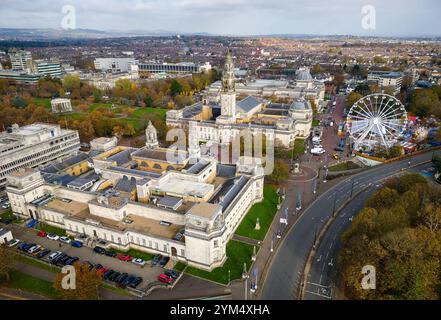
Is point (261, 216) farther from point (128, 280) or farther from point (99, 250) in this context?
point (99, 250)

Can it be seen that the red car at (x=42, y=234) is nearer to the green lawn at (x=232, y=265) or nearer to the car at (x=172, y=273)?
the car at (x=172, y=273)

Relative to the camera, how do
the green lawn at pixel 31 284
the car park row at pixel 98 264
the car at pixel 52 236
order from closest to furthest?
1. the green lawn at pixel 31 284
2. the car park row at pixel 98 264
3. the car at pixel 52 236

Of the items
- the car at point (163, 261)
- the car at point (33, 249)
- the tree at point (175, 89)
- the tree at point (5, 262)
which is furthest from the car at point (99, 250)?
the tree at point (175, 89)

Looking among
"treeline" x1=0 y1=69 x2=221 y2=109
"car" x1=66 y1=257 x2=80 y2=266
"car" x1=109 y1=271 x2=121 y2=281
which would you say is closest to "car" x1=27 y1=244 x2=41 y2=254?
"car" x1=66 y1=257 x2=80 y2=266

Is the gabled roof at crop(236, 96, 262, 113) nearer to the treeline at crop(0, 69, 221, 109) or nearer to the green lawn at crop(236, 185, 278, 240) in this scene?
the treeline at crop(0, 69, 221, 109)
